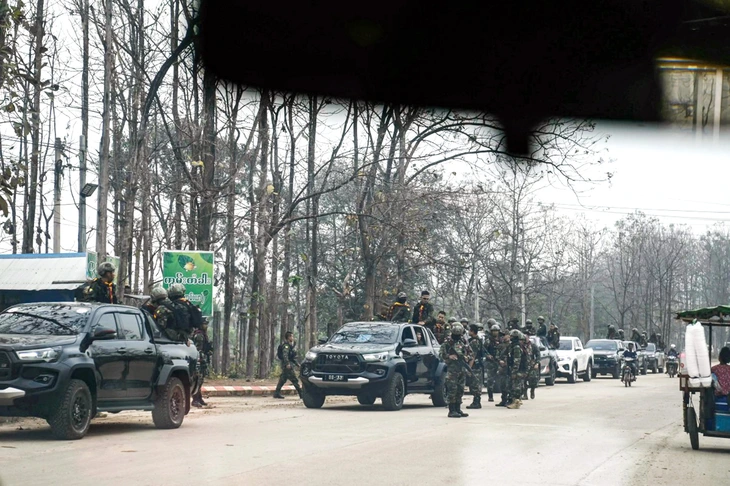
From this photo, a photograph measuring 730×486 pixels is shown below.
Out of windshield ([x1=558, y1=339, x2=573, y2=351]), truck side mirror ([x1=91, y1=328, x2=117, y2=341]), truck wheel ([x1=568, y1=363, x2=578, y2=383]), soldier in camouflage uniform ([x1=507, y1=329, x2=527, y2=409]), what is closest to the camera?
truck side mirror ([x1=91, y1=328, x2=117, y2=341])

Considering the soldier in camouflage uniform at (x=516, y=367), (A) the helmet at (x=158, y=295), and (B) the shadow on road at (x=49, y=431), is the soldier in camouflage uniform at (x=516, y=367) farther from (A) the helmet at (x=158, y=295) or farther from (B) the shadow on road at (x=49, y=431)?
(B) the shadow on road at (x=49, y=431)

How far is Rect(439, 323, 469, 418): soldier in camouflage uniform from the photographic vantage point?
1850cm

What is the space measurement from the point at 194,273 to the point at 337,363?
4.83 m

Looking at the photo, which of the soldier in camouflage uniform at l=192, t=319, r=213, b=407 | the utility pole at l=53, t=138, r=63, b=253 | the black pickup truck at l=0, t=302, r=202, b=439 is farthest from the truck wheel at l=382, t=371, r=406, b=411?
the utility pole at l=53, t=138, r=63, b=253

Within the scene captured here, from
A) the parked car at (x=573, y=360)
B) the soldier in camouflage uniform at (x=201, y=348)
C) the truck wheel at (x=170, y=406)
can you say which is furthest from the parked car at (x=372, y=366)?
the parked car at (x=573, y=360)

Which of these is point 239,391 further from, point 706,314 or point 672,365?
point 672,365

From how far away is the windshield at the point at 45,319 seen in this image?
13469 millimetres

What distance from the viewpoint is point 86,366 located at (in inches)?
515

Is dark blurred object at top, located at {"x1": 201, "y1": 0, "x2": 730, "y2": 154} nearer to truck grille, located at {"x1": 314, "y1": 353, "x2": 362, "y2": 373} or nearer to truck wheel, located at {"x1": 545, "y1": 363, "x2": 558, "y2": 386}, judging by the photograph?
truck grille, located at {"x1": 314, "y1": 353, "x2": 362, "y2": 373}

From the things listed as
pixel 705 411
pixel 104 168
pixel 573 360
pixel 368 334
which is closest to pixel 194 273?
pixel 104 168

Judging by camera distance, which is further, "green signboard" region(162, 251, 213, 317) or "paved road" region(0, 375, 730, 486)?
"green signboard" region(162, 251, 213, 317)

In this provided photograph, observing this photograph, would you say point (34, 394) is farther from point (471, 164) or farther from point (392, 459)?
point (471, 164)

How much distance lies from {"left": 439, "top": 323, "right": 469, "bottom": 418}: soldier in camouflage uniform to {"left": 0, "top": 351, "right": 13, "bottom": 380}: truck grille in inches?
337

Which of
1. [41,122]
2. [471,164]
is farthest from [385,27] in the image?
[41,122]
